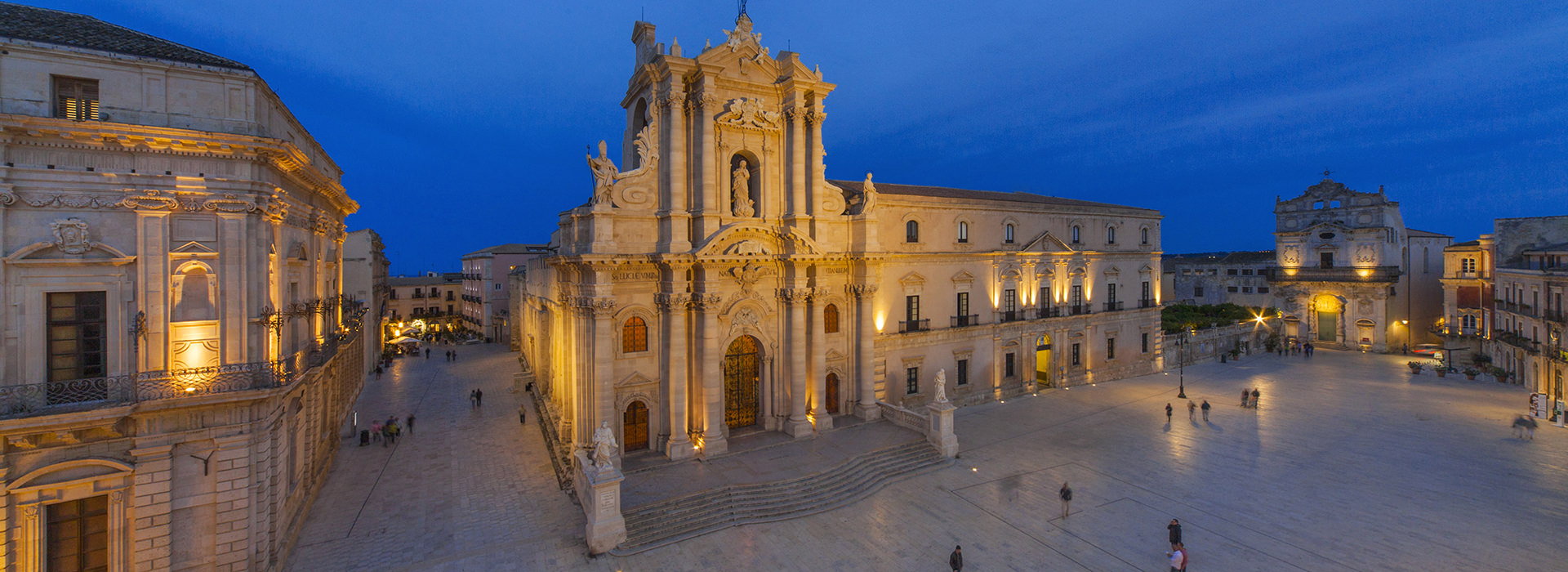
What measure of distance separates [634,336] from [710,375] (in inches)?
116

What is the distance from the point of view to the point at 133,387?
12.0 m

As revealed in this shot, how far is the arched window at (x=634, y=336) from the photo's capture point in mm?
21172

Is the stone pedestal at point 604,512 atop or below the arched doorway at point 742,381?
below

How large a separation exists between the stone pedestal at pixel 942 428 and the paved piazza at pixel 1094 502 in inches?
26.8

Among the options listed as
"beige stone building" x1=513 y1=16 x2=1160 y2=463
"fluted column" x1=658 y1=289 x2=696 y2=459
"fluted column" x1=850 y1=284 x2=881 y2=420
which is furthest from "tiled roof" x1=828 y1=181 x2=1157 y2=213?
"fluted column" x1=658 y1=289 x2=696 y2=459

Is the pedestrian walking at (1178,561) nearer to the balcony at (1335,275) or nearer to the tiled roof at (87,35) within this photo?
the tiled roof at (87,35)

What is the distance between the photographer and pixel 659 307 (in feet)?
70.5

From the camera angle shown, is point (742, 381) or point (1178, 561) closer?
point (1178, 561)

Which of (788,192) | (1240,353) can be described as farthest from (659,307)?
(1240,353)

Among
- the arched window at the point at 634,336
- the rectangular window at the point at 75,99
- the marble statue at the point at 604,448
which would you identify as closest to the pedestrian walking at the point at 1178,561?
the marble statue at the point at 604,448

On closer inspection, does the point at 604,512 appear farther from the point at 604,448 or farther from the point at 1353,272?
the point at 1353,272

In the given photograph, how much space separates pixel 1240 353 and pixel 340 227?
55.8 meters

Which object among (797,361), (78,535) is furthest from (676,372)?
(78,535)

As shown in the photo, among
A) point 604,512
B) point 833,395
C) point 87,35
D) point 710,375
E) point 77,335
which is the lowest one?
point 604,512
